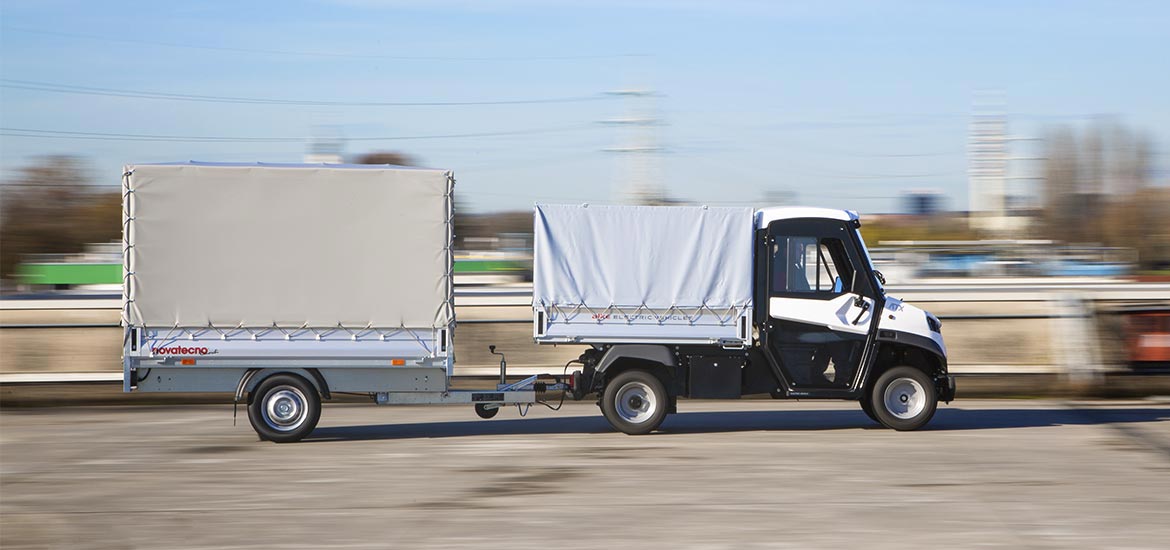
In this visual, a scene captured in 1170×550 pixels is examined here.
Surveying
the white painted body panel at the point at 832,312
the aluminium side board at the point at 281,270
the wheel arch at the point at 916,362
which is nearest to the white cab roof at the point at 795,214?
the white painted body panel at the point at 832,312

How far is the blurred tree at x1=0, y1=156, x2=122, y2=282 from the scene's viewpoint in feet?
215

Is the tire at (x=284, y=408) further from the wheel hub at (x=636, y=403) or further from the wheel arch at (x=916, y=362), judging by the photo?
the wheel arch at (x=916, y=362)

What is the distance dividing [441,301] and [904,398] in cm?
547

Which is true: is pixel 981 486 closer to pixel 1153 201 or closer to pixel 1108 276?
pixel 1108 276

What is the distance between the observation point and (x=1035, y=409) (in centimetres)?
1573

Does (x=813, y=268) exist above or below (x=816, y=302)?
above

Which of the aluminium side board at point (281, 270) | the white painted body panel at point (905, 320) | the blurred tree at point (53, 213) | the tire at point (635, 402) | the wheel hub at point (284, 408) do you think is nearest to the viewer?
the aluminium side board at point (281, 270)

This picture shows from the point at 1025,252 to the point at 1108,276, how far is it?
878 cm

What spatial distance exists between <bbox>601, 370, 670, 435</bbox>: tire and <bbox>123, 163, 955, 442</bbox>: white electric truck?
0.9 inches

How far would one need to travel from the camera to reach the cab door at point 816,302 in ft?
41.9

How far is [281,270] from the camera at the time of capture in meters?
12.0

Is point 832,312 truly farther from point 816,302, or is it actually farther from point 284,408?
point 284,408

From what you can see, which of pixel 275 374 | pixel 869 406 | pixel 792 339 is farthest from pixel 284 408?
pixel 869 406

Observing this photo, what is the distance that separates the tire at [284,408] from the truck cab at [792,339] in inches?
121
